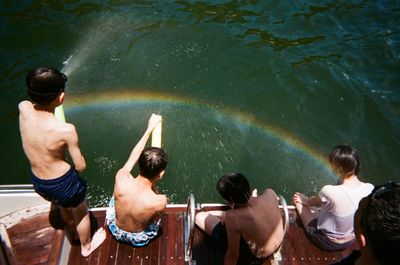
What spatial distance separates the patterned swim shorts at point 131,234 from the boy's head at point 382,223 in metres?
3.41

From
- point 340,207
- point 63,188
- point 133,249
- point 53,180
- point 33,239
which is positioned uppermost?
point 53,180

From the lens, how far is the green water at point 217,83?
366 inches

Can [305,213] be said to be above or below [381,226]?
below

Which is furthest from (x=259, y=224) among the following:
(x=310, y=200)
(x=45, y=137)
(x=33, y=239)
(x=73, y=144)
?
(x=33, y=239)

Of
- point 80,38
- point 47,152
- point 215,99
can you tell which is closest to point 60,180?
point 47,152

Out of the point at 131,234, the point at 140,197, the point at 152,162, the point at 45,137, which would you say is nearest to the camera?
the point at 45,137

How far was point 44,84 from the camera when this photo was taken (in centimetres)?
398

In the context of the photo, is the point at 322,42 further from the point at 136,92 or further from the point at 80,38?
the point at 80,38

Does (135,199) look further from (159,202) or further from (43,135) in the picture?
(43,135)

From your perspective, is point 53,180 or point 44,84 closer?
point 44,84

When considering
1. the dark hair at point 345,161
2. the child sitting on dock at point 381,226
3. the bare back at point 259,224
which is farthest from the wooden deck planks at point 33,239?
the child sitting on dock at point 381,226

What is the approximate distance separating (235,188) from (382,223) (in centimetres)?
211

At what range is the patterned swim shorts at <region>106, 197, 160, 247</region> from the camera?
520 cm

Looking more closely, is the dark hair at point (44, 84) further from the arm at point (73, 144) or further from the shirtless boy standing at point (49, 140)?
the arm at point (73, 144)
